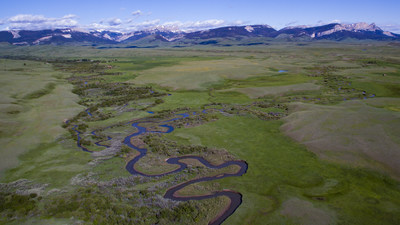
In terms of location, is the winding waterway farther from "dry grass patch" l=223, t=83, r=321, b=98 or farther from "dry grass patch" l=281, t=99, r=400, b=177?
"dry grass patch" l=223, t=83, r=321, b=98

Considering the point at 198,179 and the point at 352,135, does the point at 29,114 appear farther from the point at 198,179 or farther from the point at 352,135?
the point at 352,135

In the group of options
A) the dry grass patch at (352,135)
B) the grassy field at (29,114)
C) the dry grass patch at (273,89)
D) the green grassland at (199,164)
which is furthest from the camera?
the dry grass patch at (273,89)

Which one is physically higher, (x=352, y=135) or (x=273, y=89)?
(x=273, y=89)

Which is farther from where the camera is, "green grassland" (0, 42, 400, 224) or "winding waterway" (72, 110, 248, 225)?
"winding waterway" (72, 110, 248, 225)

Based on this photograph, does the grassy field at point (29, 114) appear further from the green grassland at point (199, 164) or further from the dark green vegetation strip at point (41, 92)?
the green grassland at point (199, 164)

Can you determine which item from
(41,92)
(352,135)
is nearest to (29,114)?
(41,92)

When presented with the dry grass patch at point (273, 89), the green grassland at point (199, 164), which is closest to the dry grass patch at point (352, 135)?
the green grassland at point (199, 164)

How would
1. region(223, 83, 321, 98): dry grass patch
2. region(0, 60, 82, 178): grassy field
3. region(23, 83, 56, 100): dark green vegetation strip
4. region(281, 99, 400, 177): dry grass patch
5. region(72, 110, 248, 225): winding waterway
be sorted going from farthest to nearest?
1. region(223, 83, 321, 98): dry grass patch
2. region(23, 83, 56, 100): dark green vegetation strip
3. region(0, 60, 82, 178): grassy field
4. region(281, 99, 400, 177): dry grass patch
5. region(72, 110, 248, 225): winding waterway

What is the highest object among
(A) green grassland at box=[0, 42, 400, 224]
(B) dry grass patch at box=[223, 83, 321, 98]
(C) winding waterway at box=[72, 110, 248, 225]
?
(B) dry grass patch at box=[223, 83, 321, 98]

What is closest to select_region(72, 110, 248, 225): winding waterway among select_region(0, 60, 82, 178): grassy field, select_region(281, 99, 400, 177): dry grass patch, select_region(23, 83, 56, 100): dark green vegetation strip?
select_region(0, 60, 82, 178): grassy field

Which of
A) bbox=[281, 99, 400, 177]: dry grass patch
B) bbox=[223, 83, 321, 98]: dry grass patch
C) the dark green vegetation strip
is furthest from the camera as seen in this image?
bbox=[223, 83, 321, 98]: dry grass patch

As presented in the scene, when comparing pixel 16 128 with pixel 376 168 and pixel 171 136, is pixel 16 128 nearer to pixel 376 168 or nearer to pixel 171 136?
pixel 171 136
